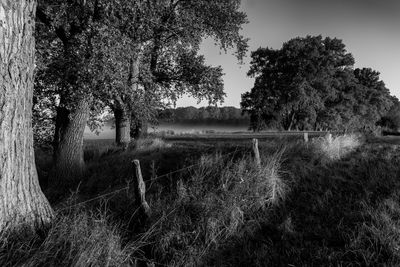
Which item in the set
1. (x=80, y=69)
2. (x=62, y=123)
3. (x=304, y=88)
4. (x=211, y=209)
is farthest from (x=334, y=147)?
(x=304, y=88)

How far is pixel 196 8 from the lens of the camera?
1566 cm

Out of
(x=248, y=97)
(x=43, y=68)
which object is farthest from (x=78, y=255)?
(x=248, y=97)

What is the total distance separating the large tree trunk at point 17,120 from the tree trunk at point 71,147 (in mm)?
6318

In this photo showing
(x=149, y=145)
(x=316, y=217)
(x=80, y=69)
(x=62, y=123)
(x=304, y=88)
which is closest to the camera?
(x=316, y=217)

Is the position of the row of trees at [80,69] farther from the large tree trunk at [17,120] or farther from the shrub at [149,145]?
the shrub at [149,145]

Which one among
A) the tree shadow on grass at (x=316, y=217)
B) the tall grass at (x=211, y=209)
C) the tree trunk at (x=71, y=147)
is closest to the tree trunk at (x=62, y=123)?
the tree trunk at (x=71, y=147)

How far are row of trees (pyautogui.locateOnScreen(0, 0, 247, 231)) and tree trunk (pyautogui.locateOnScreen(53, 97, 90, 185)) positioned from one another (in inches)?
1.3

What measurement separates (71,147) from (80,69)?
298 centimetres

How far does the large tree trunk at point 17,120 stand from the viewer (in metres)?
3.95

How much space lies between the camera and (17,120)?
4.18 meters

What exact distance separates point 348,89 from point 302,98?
1194cm

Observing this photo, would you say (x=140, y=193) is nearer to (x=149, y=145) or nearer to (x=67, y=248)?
(x=67, y=248)

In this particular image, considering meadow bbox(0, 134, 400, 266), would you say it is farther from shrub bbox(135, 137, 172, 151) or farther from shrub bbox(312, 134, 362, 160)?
shrub bbox(135, 137, 172, 151)

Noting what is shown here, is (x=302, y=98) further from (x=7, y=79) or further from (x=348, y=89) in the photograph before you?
(x=7, y=79)
